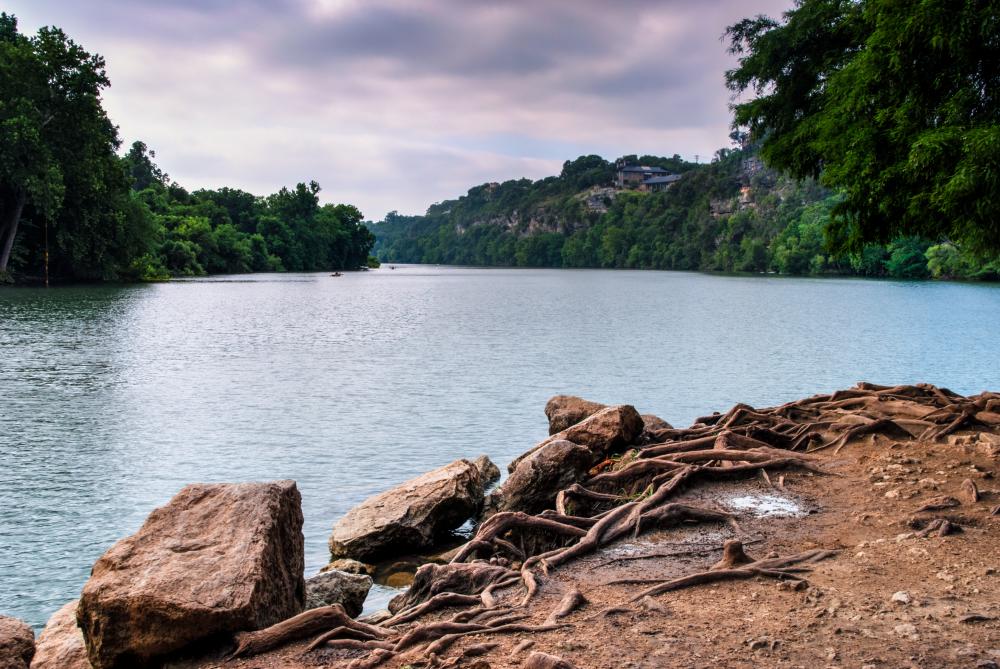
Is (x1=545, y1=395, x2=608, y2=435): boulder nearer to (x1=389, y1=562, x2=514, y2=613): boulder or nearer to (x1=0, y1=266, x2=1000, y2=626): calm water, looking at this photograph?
(x1=0, y1=266, x2=1000, y2=626): calm water

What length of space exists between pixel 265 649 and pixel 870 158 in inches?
415

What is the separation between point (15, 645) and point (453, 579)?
13.2 ft

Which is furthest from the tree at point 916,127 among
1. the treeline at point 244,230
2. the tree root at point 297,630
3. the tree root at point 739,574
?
the treeline at point 244,230

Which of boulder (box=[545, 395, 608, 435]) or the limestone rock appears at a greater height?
boulder (box=[545, 395, 608, 435])

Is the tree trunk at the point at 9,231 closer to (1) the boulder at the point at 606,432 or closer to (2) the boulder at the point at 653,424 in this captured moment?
(2) the boulder at the point at 653,424

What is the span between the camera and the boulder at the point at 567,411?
1781 centimetres

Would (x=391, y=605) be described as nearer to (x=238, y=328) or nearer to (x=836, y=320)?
(x=238, y=328)

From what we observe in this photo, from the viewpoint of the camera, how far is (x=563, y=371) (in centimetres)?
3186

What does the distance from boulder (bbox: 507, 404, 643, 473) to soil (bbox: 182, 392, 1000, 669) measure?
2879 mm

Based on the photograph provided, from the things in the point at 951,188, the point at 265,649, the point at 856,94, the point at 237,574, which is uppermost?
the point at 856,94

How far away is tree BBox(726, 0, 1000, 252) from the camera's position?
1056cm

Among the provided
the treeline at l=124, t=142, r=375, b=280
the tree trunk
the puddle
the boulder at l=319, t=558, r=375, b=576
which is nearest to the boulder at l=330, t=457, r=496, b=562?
the boulder at l=319, t=558, r=375, b=576

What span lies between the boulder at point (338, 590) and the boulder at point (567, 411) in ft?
27.5

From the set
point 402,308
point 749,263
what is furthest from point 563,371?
point 749,263
